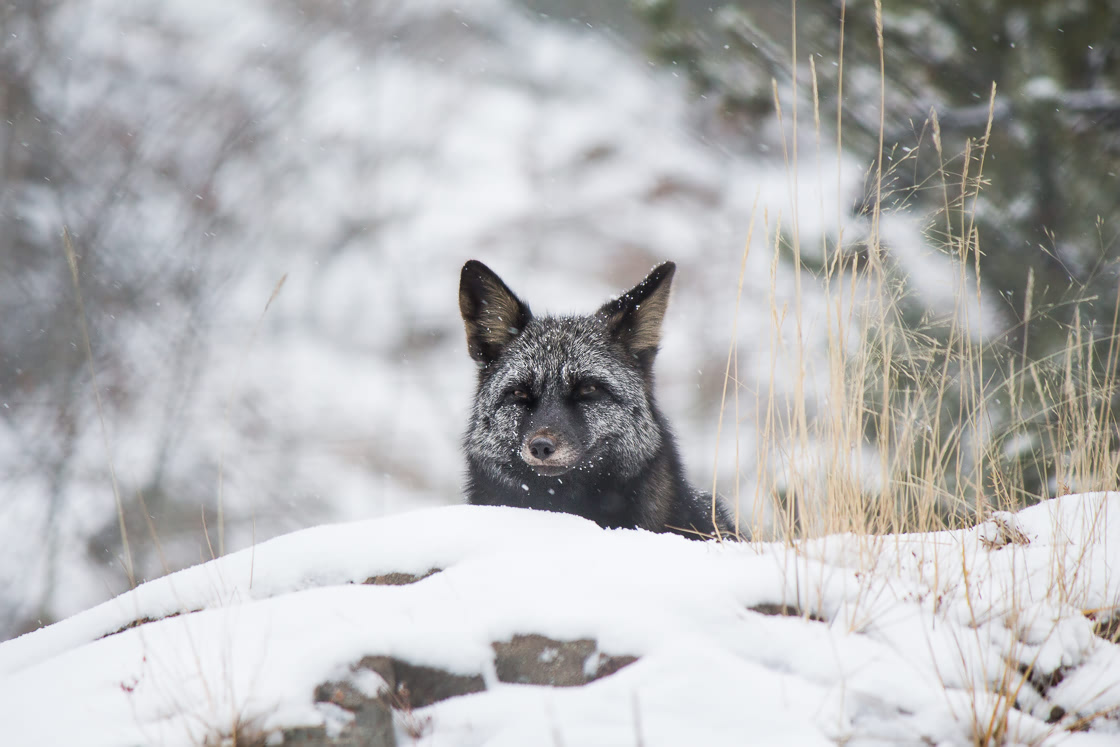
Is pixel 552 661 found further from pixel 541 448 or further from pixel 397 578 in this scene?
pixel 541 448

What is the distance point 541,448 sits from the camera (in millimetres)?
3859

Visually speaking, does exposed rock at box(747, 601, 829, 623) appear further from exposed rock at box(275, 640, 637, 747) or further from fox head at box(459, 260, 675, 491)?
fox head at box(459, 260, 675, 491)

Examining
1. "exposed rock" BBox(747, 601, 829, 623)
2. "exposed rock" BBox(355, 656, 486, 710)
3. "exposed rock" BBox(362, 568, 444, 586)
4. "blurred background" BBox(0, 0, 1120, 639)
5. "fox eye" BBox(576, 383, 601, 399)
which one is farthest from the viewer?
"blurred background" BBox(0, 0, 1120, 639)

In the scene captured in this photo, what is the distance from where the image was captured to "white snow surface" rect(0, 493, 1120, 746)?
185cm

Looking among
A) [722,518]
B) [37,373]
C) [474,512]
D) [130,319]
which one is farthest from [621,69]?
[474,512]

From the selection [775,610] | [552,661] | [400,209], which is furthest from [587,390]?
[400,209]

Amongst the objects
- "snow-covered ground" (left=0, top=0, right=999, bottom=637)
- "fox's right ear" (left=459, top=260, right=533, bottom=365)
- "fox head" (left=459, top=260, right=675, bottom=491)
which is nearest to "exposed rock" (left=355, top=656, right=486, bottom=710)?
"fox head" (left=459, top=260, right=675, bottom=491)

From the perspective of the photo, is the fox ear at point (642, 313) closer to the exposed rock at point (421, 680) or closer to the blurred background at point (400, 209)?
the blurred background at point (400, 209)

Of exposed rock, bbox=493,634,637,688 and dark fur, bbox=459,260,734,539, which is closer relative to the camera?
exposed rock, bbox=493,634,637,688

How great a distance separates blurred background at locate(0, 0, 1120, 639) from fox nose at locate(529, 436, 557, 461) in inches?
47.3

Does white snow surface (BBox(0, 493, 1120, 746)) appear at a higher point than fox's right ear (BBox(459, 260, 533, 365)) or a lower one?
lower

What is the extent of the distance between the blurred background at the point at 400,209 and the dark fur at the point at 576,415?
2.47ft

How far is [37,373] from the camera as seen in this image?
977 cm

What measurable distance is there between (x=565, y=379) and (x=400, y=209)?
35.0 ft
